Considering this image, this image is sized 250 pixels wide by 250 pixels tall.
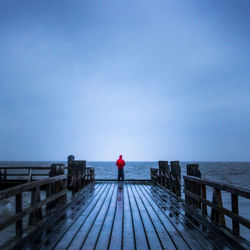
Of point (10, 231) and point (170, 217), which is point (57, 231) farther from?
point (170, 217)

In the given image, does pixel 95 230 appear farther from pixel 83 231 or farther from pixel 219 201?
pixel 219 201

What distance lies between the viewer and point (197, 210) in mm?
6422

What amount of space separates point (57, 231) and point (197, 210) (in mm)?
3557

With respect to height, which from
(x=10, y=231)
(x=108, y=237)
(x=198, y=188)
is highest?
(x=198, y=188)

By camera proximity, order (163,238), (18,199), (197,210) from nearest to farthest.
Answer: (18,199), (163,238), (197,210)

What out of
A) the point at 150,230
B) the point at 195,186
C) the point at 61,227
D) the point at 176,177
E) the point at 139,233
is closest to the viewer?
the point at 139,233

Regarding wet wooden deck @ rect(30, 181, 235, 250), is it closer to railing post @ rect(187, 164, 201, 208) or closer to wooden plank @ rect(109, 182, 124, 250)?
wooden plank @ rect(109, 182, 124, 250)

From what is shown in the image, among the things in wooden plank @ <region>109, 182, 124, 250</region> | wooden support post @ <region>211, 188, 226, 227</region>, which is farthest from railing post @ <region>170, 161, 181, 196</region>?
wooden support post @ <region>211, 188, 226, 227</region>

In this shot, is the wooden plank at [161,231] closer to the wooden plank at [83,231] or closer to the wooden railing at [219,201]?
the wooden railing at [219,201]

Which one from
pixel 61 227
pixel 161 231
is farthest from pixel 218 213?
Result: pixel 61 227

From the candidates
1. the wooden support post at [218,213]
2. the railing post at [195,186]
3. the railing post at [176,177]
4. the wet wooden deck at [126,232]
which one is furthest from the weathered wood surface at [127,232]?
the railing post at [176,177]

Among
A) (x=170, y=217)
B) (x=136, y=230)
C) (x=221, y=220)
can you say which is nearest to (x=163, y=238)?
(x=136, y=230)

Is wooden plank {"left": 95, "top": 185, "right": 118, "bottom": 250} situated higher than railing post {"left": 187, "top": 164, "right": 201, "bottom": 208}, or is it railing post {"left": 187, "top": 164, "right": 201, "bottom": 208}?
railing post {"left": 187, "top": 164, "right": 201, "bottom": 208}

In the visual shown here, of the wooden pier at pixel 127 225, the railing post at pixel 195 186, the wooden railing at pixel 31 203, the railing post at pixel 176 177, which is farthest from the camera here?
the railing post at pixel 176 177
